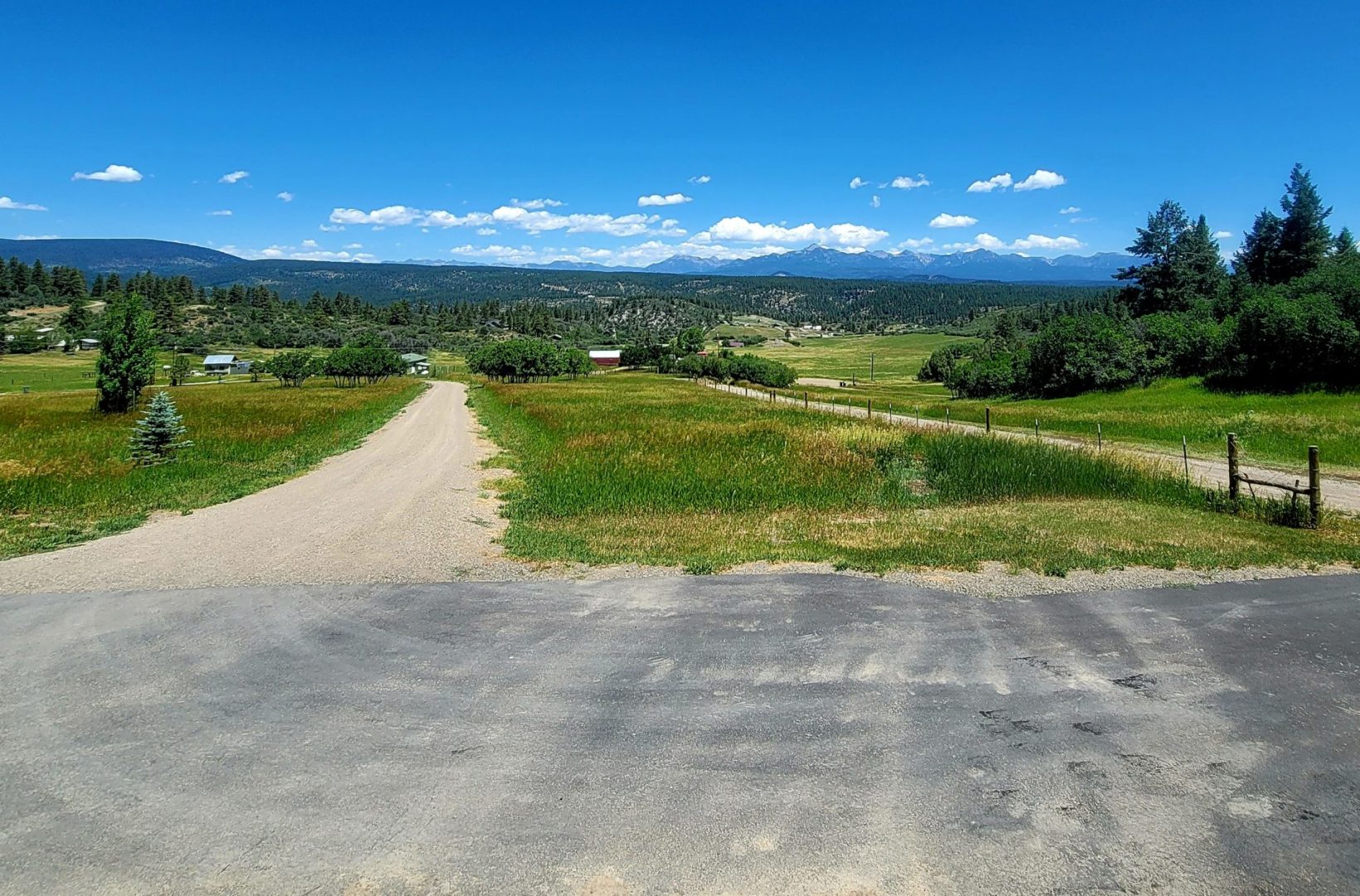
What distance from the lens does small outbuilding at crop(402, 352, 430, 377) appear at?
436ft

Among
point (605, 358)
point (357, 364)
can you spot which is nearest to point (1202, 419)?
point (357, 364)

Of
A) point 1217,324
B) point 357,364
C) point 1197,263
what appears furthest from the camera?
point 357,364

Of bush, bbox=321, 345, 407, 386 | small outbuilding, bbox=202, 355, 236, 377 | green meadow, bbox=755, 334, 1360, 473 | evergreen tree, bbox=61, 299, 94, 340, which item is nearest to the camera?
green meadow, bbox=755, 334, 1360, 473

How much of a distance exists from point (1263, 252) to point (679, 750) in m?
89.0

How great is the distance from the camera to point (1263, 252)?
2778 inches

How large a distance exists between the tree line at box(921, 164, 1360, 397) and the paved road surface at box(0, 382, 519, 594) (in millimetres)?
41898

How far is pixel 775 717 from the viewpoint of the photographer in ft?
Result: 19.1

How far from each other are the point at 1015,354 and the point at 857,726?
7463cm

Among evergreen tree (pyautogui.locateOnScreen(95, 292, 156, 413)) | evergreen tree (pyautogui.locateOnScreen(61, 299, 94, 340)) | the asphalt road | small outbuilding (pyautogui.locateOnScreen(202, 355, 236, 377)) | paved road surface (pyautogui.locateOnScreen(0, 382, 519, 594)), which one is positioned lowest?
the asphalt road

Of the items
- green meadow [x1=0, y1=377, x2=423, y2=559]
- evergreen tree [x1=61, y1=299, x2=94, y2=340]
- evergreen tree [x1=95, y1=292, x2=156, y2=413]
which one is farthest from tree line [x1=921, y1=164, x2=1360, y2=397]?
evergreen tree [x1=61, y1=299, x2=94, y2=340]

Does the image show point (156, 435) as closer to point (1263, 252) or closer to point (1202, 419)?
point (1202, 419)

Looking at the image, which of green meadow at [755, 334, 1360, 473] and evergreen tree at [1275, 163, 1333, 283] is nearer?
green meadow at [755, 334, 1360, 473]

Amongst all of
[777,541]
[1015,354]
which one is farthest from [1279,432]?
[1015,354]

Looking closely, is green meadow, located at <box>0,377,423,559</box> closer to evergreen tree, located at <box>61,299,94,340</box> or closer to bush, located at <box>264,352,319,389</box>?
bush, located at <box>264,352,319,389</box>
